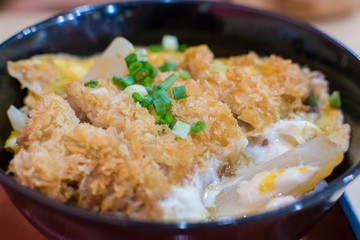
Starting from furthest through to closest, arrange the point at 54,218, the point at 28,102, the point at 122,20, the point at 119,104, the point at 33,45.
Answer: the point at 122,20 → the point at 33,45 → the point at 28,102 → the point at 119,104 → the point at 54,218

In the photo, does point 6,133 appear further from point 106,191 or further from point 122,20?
point 122,20

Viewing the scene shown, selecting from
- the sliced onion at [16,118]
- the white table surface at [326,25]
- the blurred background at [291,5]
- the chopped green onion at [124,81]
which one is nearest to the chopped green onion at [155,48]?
the chopped green onion at [124,81]

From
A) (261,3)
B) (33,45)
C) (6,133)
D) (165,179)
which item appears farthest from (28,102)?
(261,3)

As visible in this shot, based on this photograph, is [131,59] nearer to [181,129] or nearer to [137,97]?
[137,97]

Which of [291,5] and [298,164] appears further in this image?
[291,5]

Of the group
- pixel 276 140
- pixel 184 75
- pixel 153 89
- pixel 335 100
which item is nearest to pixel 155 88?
pixel 153 89

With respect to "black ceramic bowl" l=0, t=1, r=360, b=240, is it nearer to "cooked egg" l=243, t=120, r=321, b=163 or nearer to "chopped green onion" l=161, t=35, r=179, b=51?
"chopped green onion" l=161, t=35, r=179, b=51

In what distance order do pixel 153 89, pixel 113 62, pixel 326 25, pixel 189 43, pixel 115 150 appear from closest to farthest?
pixel 115 150, pixel 153 89, pixel 113 62, pixel 189 43, pixel 326 25
